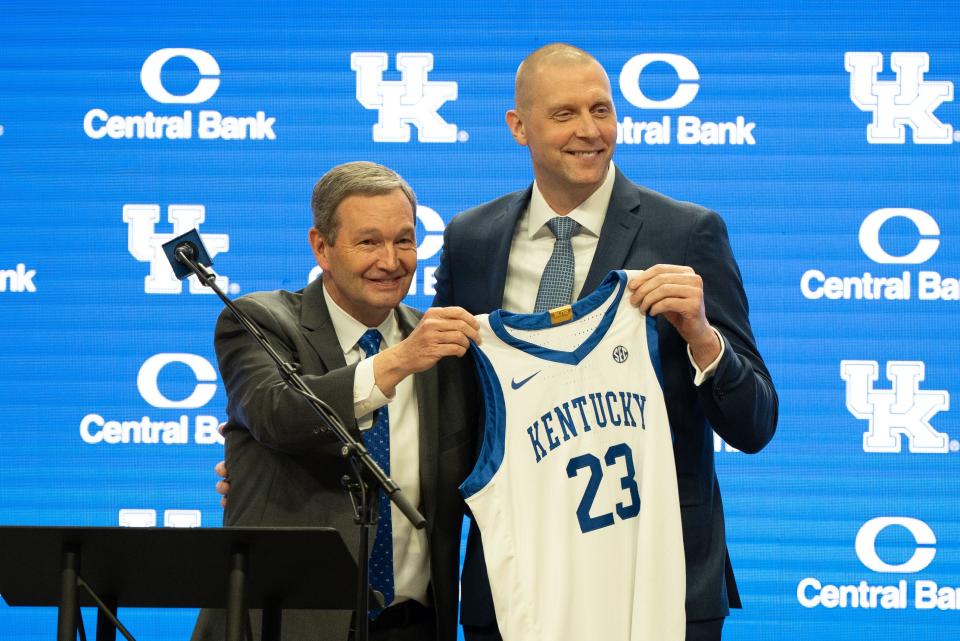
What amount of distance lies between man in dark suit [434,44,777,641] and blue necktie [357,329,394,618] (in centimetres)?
24

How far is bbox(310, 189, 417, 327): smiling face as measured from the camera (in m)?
2.68

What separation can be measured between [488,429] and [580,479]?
0.23 metres

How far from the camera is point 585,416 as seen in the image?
8.71ft

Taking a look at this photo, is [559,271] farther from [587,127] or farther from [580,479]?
[580,479]

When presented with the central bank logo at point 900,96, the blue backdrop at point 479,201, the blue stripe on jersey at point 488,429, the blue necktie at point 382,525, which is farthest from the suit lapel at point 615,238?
the central bank logo at point 900,96

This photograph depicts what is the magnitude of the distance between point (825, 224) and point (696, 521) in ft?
5.81

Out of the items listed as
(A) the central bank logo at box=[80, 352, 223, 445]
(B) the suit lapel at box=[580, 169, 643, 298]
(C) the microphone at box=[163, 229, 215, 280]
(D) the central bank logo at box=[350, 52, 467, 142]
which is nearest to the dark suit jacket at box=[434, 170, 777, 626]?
(B) the suit lapel at box=[580, 169, 643, 298]

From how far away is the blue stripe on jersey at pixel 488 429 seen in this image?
2.62m

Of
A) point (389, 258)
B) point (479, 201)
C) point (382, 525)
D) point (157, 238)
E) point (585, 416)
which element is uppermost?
point (479, 201)

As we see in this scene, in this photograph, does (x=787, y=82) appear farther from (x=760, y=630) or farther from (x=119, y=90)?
(x=119, y=90)

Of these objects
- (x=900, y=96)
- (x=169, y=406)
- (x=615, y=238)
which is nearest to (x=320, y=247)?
(x=615, y=238)

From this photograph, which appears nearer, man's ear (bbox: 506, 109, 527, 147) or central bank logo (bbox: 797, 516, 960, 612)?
man's ear (bbox: 506, 109, 527, 147)

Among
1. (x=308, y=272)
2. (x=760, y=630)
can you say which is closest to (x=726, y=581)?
(x=760, y=630)

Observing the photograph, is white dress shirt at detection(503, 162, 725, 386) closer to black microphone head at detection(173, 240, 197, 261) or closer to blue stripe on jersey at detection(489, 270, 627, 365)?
blue stripe on jersey at detection(489, 270, 627, 365)
